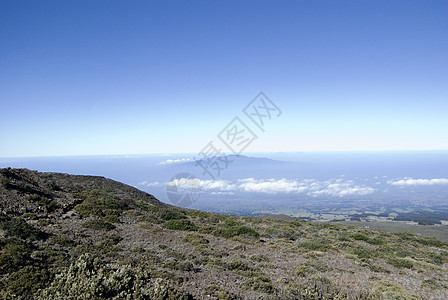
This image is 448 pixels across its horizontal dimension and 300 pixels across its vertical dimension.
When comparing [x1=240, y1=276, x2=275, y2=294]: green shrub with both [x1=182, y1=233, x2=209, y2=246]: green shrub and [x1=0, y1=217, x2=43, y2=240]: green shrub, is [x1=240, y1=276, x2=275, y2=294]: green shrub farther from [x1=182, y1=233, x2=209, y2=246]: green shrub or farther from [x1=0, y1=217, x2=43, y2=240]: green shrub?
[x1=0, y1=217, x2=43, y2=240]: green shrub

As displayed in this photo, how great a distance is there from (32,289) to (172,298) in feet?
15.0

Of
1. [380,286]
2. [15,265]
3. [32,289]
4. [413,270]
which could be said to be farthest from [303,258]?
[15,265]

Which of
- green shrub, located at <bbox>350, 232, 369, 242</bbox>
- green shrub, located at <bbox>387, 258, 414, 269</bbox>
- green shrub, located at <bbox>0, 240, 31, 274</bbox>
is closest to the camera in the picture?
green shrub, located at <bbox>0, 240, 31, 274</bbox>

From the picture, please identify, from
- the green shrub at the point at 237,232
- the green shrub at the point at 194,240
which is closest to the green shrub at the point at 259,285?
the green shrub at the point at 194,240

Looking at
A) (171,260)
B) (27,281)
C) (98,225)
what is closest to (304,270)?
(171,260)

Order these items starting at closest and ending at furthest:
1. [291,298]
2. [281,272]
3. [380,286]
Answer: [291,298]
[380,286]
[281,272]

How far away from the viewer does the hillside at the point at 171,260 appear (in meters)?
7.52

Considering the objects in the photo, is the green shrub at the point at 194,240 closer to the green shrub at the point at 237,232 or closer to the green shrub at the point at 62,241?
the green shrub at the point at 237,232

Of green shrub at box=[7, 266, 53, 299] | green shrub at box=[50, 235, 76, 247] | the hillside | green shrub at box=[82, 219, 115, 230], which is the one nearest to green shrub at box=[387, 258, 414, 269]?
the hillside

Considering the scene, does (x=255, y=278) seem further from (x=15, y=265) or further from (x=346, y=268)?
(x=15, y=265)

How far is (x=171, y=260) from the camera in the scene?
1150cm

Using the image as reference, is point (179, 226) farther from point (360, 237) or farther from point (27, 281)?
point (360, 237)

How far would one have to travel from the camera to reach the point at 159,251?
509 inches

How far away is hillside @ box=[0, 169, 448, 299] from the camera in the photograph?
752 centimetres
